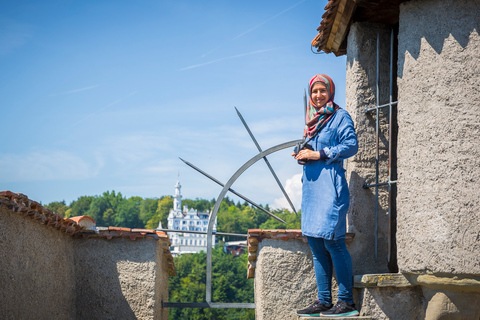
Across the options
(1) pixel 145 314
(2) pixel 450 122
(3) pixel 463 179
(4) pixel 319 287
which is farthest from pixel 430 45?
(1) pixel 145 314

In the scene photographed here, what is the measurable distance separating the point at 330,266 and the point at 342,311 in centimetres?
43

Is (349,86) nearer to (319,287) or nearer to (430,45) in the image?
(430,45)

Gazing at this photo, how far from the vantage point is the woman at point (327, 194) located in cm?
473

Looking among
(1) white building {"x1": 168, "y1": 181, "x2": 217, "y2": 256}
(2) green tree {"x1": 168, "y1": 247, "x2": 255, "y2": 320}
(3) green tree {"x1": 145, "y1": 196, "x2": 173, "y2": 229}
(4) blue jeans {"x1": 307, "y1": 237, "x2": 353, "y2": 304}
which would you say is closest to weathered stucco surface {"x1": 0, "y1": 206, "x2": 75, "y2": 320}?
(4) blue jeans {"x1": 307, "y1": 237, "x2": 353, "y2": 304}

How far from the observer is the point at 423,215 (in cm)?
457

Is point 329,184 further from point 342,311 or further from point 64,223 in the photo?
point 64,223

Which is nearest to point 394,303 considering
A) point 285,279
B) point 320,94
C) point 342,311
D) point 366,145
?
point 342,311

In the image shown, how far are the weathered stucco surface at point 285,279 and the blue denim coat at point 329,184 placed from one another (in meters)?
0.53

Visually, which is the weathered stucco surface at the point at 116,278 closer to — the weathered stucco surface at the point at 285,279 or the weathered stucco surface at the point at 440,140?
the weathered stucco surface at the point at 285,279

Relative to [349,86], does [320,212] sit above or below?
below

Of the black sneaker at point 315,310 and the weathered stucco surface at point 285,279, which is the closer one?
the black sneaker at point 315,310

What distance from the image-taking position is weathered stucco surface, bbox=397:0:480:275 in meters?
4.38

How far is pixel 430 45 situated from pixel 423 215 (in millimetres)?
1427

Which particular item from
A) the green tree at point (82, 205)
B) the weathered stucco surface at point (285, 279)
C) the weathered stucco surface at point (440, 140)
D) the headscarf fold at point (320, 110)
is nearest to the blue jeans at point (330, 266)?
the weathered stucco surface at point (285, 279)
